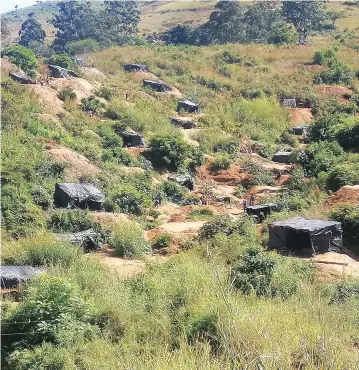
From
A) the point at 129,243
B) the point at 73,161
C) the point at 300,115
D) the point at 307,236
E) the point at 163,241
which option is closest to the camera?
the point at 307,236

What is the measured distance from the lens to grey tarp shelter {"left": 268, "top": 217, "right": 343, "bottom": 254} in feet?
34.3

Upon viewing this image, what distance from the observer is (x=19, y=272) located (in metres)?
9.27

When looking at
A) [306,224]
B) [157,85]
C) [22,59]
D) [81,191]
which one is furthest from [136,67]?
[306,224]

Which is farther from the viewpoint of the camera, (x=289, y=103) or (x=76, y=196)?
(x=289, y=103)

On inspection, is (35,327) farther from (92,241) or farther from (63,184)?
(63,184)

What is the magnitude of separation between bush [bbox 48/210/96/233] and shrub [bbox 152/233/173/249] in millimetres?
1556

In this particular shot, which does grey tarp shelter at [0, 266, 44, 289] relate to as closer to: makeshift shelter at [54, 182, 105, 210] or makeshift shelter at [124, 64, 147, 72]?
makeshift shelter at [54, 182, 105, 210]

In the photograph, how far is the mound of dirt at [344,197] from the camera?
13117 mm

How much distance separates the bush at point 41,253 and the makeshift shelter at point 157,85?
21.5 metres

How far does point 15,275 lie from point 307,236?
551cm

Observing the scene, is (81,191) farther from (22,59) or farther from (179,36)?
(179,36)

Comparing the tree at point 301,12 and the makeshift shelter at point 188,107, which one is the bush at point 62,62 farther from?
the tree at point 301,12

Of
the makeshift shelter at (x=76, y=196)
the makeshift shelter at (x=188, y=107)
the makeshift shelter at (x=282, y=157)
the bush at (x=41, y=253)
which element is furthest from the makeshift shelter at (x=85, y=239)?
the makeshift shelter at (x=188, y=107)

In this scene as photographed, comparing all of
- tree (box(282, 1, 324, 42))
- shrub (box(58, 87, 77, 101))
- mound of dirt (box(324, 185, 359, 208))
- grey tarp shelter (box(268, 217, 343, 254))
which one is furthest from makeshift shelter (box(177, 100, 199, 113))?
tree (box(282, 1, 324, 42))
